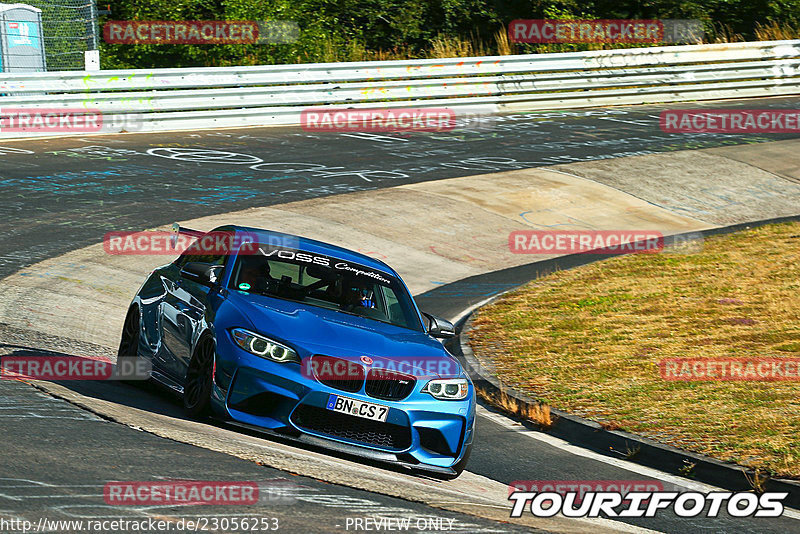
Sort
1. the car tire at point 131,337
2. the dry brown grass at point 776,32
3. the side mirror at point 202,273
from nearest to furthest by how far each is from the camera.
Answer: the side mirror at point 202,273 < the car tire at point 131,337 < the dry brown grass at point 776,32

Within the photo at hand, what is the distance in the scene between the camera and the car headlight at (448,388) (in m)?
7.46

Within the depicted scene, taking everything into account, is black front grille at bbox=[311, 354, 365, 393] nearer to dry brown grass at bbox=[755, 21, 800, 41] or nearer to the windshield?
the windshield

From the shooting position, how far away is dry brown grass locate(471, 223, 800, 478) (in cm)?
927

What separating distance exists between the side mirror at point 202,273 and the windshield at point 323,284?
0.16m

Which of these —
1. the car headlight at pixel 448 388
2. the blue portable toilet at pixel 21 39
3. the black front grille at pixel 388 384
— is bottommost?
the car headlight at pixel 448 388

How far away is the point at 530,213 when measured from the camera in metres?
19.8

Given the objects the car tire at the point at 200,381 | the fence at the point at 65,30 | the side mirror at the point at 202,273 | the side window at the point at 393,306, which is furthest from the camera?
the fence at the point at 65,30

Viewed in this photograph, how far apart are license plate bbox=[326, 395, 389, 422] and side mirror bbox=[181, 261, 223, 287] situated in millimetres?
1628

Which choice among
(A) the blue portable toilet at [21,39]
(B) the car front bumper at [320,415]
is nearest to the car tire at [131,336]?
(B) the car front bumper at [320,415]

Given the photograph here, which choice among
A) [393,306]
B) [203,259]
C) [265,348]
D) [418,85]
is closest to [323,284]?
[393,306]

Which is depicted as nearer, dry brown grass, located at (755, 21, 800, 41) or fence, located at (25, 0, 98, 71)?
fence, located at (25, 0, 98, 71)

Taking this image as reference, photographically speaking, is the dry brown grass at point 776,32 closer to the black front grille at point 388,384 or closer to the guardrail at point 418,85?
the guardrail at point 418,85

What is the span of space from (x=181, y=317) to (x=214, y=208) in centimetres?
946

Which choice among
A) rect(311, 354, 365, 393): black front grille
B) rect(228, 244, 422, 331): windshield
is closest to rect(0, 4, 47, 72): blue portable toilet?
rect(228, 244, 422, 331): windshield
